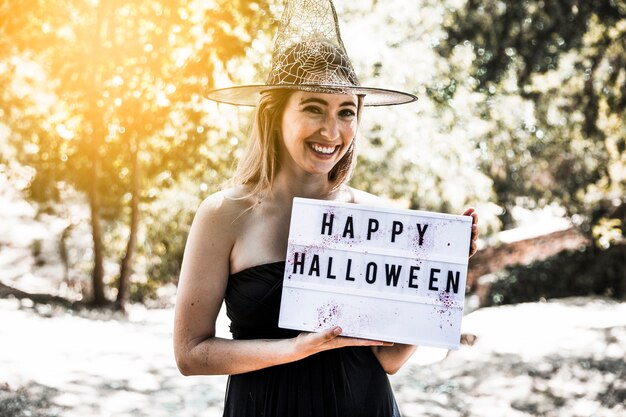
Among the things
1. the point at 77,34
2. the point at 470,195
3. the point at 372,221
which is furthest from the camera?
the point at 470,195

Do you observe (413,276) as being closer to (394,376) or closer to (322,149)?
(322,149)

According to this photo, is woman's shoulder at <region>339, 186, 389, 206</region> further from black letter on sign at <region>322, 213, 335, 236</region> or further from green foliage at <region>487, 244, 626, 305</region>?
green foliage at <region>487, 244, 626, 305</region>

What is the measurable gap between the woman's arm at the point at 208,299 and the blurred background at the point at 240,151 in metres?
2.53

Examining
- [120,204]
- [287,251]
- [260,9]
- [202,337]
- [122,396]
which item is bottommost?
[122,396]

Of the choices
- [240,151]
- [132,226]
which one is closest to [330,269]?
[240,151]

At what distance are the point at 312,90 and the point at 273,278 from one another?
0.56 metres

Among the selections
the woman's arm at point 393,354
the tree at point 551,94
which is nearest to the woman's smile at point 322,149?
the woman's arm at point 393,354

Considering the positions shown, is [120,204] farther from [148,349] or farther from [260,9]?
[260,9]

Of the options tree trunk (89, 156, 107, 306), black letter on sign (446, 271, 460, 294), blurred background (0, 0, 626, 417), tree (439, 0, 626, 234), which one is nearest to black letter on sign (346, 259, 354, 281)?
black letter on sign (446, 271, 460, 294)

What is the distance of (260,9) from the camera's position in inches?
227

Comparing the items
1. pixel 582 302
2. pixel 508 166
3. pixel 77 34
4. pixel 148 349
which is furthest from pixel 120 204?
pixel 508 166

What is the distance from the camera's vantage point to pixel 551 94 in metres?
16.0

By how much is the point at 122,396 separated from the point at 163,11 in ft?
12.1

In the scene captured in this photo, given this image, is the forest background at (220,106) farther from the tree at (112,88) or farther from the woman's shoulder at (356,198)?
the woman's shoulder at (356,198)
